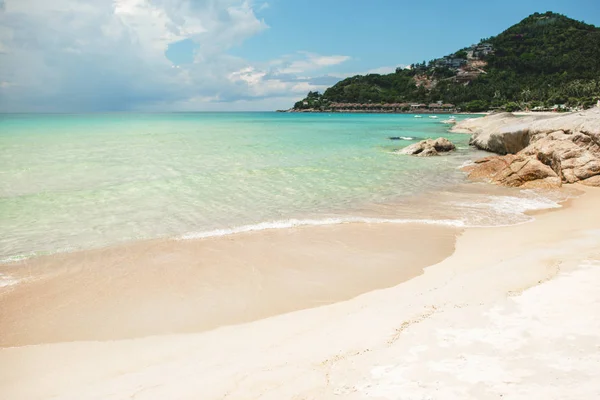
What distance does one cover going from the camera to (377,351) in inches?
153

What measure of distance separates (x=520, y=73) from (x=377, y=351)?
620 ft

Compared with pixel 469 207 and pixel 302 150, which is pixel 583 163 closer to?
pixel 469 207

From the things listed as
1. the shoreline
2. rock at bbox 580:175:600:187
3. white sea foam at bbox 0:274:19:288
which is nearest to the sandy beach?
the shoreline

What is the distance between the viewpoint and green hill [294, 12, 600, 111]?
119m

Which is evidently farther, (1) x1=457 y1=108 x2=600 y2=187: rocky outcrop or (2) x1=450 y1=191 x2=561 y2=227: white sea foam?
(1) x1=457 y1=108 x2=600 y2=187: rocky outcrop

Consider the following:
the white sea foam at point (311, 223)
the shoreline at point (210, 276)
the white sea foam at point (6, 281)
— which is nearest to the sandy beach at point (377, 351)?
the shoreline at point (210, 276)

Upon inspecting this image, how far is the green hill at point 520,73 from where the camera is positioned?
119125 millimetres

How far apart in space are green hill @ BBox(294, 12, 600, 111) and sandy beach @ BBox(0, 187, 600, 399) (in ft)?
381

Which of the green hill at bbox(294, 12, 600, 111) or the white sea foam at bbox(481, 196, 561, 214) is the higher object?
the green hill at bbox(294, 12, 600, 111)

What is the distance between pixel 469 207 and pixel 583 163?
716 cm

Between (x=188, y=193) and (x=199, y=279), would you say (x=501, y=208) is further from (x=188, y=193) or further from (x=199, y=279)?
(x=188, y=193)

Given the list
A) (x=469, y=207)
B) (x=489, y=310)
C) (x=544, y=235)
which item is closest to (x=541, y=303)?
(x=489, y=310)

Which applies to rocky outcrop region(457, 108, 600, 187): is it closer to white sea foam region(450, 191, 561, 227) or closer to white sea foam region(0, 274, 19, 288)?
white sea foam region(450, 191, 561, 227)

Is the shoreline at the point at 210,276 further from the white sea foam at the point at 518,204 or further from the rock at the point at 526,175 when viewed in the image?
the rock at the point at 526,175
